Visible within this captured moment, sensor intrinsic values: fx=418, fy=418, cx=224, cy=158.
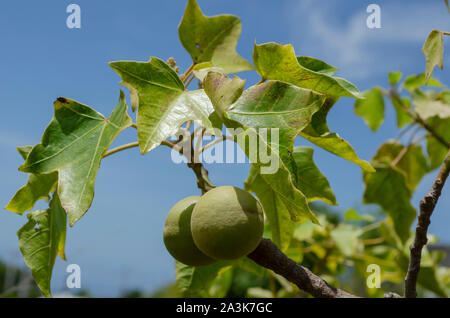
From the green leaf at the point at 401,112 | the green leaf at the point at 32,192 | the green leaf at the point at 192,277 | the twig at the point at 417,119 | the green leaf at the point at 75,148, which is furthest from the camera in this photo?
the green leaf at the point at 401,112

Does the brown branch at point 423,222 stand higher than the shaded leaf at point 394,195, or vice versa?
the brown branch at point 423,222

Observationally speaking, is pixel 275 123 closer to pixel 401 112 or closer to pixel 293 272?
pixel 293 272

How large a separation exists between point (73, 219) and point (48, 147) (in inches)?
9.0

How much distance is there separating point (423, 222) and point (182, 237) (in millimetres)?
538

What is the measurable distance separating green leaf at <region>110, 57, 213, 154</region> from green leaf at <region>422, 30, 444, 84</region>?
62cm

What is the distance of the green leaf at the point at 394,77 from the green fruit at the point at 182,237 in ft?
5.73

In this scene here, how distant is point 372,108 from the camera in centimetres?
239

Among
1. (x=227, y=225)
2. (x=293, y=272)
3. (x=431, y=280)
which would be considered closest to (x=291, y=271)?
(x=293, y=272)

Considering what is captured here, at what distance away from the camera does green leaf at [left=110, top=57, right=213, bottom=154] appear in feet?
2.69

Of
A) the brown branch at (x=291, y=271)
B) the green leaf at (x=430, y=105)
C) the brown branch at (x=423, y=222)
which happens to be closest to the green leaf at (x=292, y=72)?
the brown branch at (x=423, y=222)

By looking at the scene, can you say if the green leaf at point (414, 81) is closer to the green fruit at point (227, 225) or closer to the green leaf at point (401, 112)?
the green leaf at point (401, 112)

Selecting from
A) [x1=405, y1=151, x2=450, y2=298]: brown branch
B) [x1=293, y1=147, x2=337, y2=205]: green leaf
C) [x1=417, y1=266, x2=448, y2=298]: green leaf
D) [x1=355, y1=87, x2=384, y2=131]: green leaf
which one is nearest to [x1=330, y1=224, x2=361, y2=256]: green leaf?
[x1=417, y1=266, x2=448, y2=298]: green leaf

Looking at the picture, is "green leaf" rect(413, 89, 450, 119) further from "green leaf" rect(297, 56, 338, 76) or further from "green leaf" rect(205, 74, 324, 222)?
"green leaf" rect(205, 74, 324, 222)

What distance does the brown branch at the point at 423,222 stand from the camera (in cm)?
93
